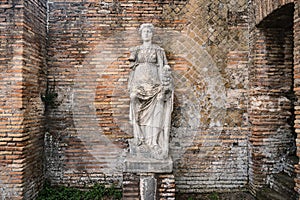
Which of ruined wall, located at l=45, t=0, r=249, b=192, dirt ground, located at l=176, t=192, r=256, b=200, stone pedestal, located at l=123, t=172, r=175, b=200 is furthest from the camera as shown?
ruined wall, located at l=45, t=0, r=249, b=192

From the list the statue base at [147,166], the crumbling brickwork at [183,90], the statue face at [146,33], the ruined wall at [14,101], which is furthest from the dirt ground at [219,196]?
the statue face at [146,33]

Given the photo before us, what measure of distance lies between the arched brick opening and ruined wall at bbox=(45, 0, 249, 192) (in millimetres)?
333

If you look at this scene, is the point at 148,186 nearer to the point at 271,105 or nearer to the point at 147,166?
the point at 147,166

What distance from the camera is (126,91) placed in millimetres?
5605

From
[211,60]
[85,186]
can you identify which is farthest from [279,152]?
[85,186]

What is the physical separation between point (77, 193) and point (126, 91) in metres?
2.32

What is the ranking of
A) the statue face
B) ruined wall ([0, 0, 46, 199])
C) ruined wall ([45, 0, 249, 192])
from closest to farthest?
ruined wall ([0, 0, 46, 199]) → the statue face → ruined wall ([45, 0, 249, 192])

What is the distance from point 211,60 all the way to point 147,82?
73.5 inches

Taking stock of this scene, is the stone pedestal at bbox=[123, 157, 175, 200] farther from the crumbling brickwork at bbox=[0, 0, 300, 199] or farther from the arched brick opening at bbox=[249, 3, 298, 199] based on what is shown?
the arched brick opening at bbox=[249, 3, 298, 199]

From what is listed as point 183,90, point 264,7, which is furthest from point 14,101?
point 264,7

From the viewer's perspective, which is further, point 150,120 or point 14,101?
point 150,120

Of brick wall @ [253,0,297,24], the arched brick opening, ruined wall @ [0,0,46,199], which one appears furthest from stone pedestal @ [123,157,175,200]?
brick wall @ [253,0,297,24]

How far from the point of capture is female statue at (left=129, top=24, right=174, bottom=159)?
4.59 m

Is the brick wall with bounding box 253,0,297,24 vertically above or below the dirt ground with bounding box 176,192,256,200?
above
